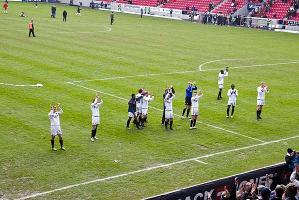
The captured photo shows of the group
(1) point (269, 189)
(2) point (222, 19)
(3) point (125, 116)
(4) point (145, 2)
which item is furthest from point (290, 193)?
(4) point (145, 2)

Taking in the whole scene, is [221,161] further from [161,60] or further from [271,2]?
[271,2]

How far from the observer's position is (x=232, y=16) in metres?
77.8

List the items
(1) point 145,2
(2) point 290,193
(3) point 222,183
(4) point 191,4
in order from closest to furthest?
(2) point 290,193
(3) point 222,183
(4) point 191,4
(1) point 145,2

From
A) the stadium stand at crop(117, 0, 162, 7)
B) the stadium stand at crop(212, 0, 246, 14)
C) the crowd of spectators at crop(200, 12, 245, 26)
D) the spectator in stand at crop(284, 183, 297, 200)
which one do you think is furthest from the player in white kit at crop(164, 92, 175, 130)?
the stadium stand at crop(117, 0, 162, 7)

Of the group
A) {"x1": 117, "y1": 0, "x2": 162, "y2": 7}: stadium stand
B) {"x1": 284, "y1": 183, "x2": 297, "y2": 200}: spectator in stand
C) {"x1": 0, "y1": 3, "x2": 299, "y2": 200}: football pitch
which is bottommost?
{"x1": 0, "y1": 3, "x2": 299, "y2": 200}: football pitch

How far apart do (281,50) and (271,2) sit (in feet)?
94.7

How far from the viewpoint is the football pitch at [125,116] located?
1838 cm

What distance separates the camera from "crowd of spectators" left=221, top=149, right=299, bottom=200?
1341 cm

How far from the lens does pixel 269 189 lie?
1400 centimetres

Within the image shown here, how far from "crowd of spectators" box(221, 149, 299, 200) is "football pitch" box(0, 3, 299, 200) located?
277 centimetres

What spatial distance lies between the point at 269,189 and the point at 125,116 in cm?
1247

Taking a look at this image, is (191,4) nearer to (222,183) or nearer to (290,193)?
(222,183)

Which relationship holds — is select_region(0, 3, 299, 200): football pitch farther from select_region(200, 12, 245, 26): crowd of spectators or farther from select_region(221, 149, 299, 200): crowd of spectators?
select_region(200, 12, 245, 26): crowd of spectators

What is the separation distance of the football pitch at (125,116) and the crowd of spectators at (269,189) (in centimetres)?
277
